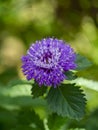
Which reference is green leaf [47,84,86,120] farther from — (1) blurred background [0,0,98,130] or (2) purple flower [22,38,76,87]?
(1) blurred background [0,0,98,130]

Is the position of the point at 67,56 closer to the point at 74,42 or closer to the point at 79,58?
the point at 79,58

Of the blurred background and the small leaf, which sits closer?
the small leaf

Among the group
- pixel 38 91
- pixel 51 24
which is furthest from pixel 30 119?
pixel 51 24

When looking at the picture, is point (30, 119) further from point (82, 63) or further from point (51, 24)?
point (51, 24)

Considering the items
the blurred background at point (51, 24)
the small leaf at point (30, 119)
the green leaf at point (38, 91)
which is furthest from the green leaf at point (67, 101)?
the blurred background at point (51, 24)

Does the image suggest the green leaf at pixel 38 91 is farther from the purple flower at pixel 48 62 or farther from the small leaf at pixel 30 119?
the small leaf at pixel 30 119

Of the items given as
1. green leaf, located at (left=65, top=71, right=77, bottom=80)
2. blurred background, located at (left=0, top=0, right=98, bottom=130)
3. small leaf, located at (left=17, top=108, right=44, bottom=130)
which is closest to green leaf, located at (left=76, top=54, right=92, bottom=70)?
green leaf, located at (left=65, top=71, right=77, bottom=80)

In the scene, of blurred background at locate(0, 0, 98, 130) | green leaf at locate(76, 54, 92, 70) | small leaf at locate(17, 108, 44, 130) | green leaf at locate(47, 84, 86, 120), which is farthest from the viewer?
blurred background at locate(0, 0, 98, 130)
